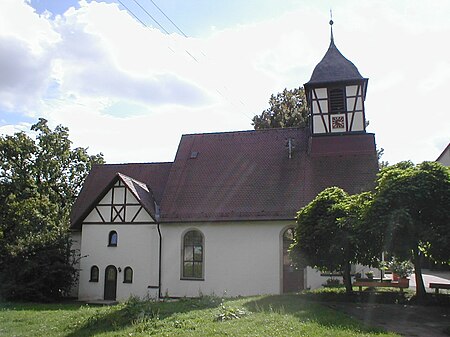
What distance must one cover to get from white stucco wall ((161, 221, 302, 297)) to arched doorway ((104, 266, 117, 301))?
2.62 meters

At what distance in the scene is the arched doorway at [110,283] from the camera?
74.6 ft

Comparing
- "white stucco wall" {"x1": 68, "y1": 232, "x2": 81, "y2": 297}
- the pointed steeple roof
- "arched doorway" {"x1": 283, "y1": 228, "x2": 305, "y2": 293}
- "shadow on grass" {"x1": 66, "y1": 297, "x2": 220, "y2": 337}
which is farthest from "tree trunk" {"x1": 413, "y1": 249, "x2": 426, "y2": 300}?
"white stucco wall" {"x1": 68, "y1": 232, "x2": 81, "y2": 297}

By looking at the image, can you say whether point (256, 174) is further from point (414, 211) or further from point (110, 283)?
point (414, 211)

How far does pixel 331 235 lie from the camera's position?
15.5 metres

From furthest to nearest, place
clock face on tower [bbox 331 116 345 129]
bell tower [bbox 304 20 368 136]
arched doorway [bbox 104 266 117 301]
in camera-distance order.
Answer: clock face on tower [bbox 331 116 345 129]
bell tower [bbox 304 20 368 136]
arched doorway [bbox 104 266 117 301]

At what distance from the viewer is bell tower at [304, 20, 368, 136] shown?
923 inches

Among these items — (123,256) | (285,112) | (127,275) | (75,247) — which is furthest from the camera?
(285,112)

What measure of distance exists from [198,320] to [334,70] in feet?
55.0

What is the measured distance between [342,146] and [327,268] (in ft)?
29.1

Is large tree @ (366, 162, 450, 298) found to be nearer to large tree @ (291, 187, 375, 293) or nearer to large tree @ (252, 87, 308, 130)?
large tree @ (291, 187, 375, 293)

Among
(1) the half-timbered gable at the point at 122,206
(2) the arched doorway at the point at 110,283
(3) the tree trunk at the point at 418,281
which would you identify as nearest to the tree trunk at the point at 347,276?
(3) the tree trunk at the point at 418,281

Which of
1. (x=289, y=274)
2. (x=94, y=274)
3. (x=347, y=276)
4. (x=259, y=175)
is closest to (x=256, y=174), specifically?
(x=259, y=175)

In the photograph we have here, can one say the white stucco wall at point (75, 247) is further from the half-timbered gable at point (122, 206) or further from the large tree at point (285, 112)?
the large tree at point (285, 112)

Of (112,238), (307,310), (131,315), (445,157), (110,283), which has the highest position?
(445,157)
